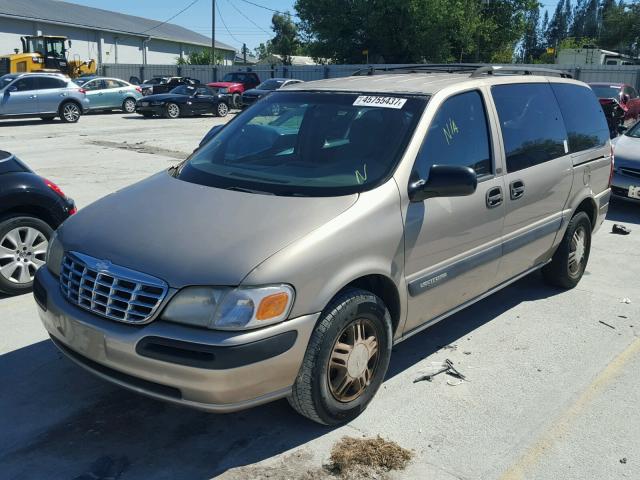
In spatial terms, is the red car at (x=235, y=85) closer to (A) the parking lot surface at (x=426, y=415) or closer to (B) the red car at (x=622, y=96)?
(B) the red car at (x=622, y=96)

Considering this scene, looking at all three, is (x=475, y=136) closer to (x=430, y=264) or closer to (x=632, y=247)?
(x=430, y=264)

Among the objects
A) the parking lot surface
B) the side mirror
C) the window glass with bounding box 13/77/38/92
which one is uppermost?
the side mirror

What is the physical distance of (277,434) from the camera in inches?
133

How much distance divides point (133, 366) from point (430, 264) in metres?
1.78

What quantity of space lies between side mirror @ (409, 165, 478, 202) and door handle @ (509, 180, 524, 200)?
0.95m

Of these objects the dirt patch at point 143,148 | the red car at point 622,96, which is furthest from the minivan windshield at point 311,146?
the red car at point 622,96

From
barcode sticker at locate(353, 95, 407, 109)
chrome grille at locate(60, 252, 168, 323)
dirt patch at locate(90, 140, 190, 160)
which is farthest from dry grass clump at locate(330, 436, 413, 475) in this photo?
dirt patch at locate(90, 140, 190, 160)

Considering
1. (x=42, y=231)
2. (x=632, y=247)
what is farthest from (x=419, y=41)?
(x=42, y=231)

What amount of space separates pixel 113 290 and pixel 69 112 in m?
20.3

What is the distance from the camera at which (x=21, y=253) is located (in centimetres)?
522

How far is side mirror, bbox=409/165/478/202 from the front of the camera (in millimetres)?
3531

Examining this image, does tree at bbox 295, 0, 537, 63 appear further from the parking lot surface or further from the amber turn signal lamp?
the amber turn signal lamp

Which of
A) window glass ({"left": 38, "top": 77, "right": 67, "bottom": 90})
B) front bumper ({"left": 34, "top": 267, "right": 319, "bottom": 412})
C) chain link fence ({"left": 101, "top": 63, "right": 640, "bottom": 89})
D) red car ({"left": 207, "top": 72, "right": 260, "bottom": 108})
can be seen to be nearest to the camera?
front bumper ({"left": 34, "top": 267, "right": 319, "bottom": 412})

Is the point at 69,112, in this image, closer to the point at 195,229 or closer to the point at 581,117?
the point at 581,117
